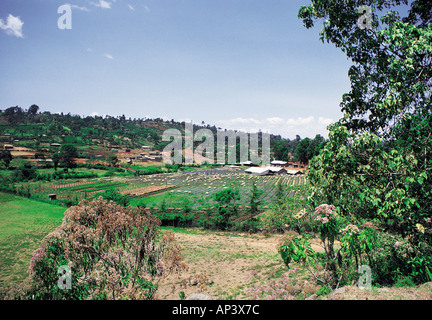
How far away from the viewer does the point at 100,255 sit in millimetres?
6906

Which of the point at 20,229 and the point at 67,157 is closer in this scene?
the point at 20,229

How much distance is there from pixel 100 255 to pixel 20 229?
75.6 ft

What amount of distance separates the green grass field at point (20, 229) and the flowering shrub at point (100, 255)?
892 cm

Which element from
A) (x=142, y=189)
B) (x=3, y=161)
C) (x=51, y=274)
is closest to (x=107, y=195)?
(x=142, y=189)

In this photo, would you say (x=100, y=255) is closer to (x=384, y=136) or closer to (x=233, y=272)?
(x=384, y=136)

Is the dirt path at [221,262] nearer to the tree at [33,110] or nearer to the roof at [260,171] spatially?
the roof at [260,171]


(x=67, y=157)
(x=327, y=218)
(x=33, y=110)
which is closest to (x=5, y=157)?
(x=67, y=157)

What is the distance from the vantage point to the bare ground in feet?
16.9

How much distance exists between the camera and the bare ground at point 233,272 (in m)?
5.16

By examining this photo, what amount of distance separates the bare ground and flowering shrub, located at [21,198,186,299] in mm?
2122

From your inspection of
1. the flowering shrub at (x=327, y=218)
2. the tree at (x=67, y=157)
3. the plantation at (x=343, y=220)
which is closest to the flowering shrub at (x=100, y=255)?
the plantation at (x=343, y=220)

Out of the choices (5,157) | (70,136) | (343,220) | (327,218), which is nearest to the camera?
(327,218)

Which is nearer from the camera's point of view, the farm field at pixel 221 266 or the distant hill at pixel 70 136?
the farm field at pixel 221 266

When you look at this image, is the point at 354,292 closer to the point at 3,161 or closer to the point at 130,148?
the point at 3,161
